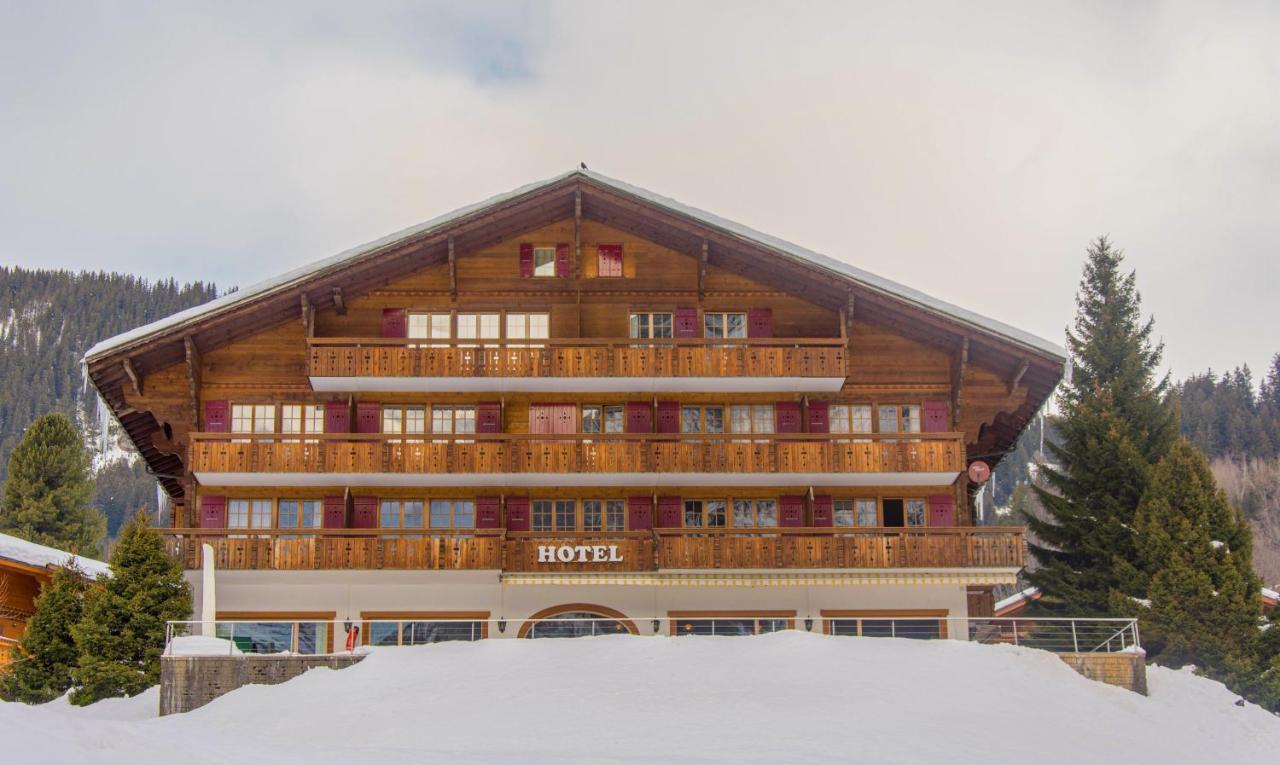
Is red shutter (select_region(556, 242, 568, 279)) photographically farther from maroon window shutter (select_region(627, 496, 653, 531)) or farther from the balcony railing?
maroon window shutter (select_region(627, 496, 653, 531))

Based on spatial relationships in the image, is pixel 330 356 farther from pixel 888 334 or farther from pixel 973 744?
pixel 973 744

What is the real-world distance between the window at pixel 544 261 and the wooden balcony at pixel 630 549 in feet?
24.0

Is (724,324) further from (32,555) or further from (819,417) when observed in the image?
(32,555)

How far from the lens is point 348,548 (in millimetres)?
35062

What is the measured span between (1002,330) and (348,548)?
17.1 metres

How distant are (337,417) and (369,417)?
0.81 meters

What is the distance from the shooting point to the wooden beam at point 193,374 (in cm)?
3684

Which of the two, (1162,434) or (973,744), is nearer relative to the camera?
(973,744)

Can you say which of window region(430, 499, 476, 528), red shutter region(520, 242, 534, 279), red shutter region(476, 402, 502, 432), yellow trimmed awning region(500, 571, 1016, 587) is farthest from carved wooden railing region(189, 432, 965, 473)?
red shutter region(520, 242, 534, 279)

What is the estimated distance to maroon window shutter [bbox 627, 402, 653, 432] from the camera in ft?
125

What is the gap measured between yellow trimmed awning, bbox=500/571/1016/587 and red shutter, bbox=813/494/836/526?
2607 mm

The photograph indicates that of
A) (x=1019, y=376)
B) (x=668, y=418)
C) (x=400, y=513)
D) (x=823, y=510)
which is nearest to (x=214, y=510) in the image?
(x=400, y=513)

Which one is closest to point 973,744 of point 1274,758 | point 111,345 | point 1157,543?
point 1274,758

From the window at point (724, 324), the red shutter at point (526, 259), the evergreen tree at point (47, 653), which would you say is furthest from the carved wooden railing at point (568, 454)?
the red shutter at point (526, 259)
